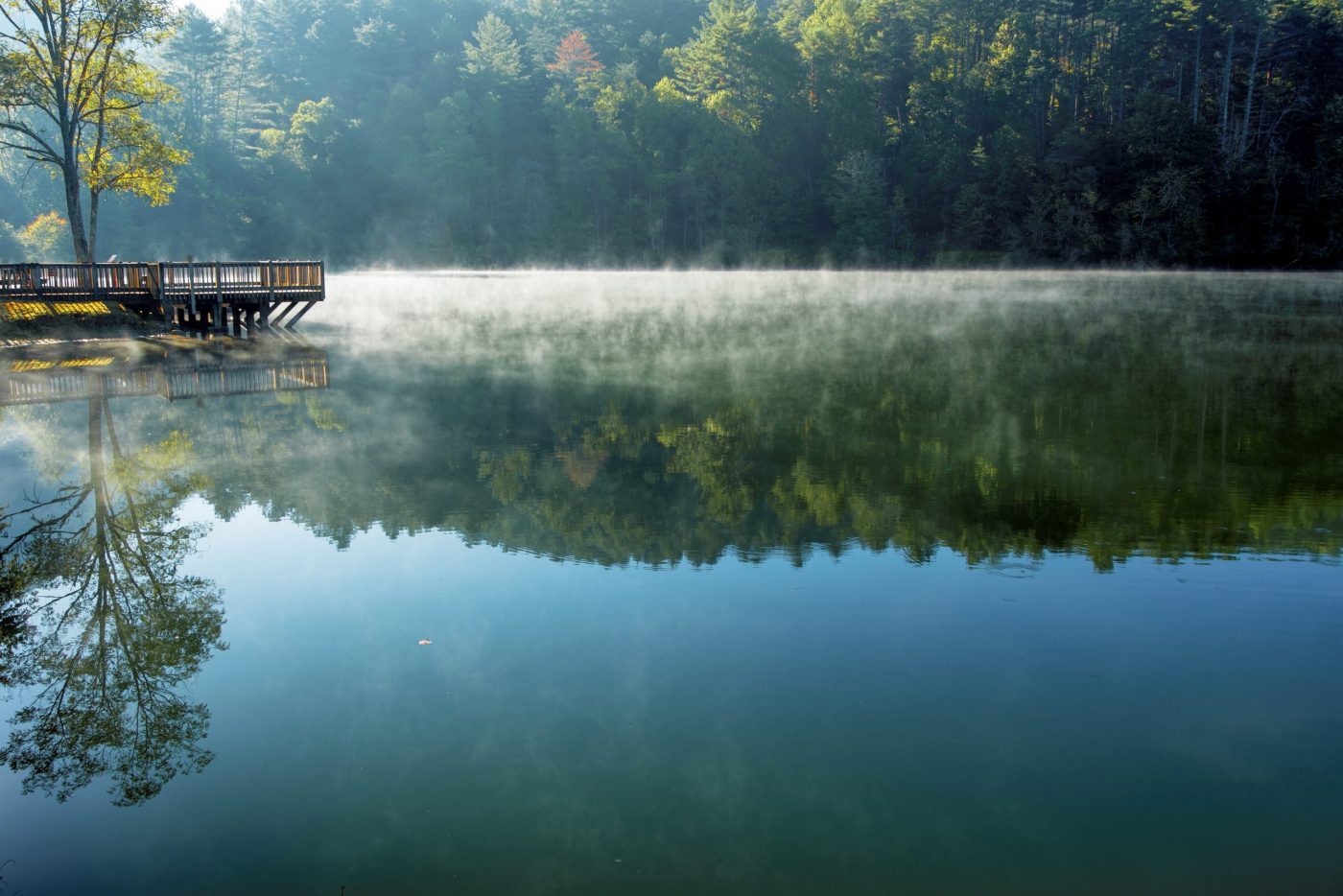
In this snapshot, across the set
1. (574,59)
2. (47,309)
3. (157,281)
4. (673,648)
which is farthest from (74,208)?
(574,59)

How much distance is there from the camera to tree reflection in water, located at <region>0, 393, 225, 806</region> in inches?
250

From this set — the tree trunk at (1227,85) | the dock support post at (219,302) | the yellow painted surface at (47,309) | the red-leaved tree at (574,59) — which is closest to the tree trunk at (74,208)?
the dock support post at (219,302)

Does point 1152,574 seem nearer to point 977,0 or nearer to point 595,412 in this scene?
point 595,412

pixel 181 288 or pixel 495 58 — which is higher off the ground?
pixel 495 58

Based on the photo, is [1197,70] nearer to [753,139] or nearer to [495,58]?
[753,139]

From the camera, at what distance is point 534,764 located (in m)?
6.14

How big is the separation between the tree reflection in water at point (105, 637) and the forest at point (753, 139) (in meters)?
57.7

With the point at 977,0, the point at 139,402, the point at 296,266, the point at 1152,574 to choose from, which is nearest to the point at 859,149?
the point at 977,0

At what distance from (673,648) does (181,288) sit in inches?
1006

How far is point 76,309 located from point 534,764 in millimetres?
25951

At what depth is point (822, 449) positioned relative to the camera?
48.6 ft

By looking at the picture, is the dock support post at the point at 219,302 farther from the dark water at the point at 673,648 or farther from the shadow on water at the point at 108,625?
the shadow on water at the point at 108,625

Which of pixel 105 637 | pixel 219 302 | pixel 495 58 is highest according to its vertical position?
pixel 495 58

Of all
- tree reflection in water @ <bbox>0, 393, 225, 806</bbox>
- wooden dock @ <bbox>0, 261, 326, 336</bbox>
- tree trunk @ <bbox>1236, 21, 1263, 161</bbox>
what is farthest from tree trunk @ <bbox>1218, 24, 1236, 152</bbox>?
tree reflection in water @ <bbox>0, 393, 225, 806</bbox>
